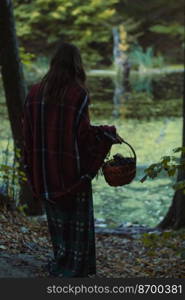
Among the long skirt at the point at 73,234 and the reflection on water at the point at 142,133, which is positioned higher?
the long skirt at the point at 73,234

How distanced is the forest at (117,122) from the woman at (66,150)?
209mm

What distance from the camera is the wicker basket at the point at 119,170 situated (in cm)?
267

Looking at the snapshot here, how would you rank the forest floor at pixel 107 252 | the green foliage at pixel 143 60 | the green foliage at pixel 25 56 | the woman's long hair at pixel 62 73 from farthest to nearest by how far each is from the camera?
the green foliage at pixel 143 60 → the green foliage at pixel 25 56 → the forest floor at pixel 107 252 → the woman's long hair at pixel 62 73

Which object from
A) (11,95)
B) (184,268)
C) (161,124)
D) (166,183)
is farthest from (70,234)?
(161,124)

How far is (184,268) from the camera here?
329 centimetres

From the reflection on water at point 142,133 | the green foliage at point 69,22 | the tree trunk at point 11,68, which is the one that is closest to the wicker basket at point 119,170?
the tree trunk at point 11,68

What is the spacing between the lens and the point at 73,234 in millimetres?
2691

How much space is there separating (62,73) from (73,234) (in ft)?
2.48

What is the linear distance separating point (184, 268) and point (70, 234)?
0.91 metres

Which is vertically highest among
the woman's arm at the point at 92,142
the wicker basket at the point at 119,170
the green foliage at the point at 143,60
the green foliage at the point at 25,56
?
the green foliage at the point at 25,56

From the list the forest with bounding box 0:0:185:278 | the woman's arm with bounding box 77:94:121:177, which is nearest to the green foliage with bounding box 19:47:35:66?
the forest with bounding box 0:0:185:278

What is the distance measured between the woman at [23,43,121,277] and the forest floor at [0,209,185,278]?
12.5 inches

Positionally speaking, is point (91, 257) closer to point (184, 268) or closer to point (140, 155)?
point (184, 268)

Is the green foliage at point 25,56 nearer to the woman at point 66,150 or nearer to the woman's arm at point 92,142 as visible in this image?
the woman at point 66,150
